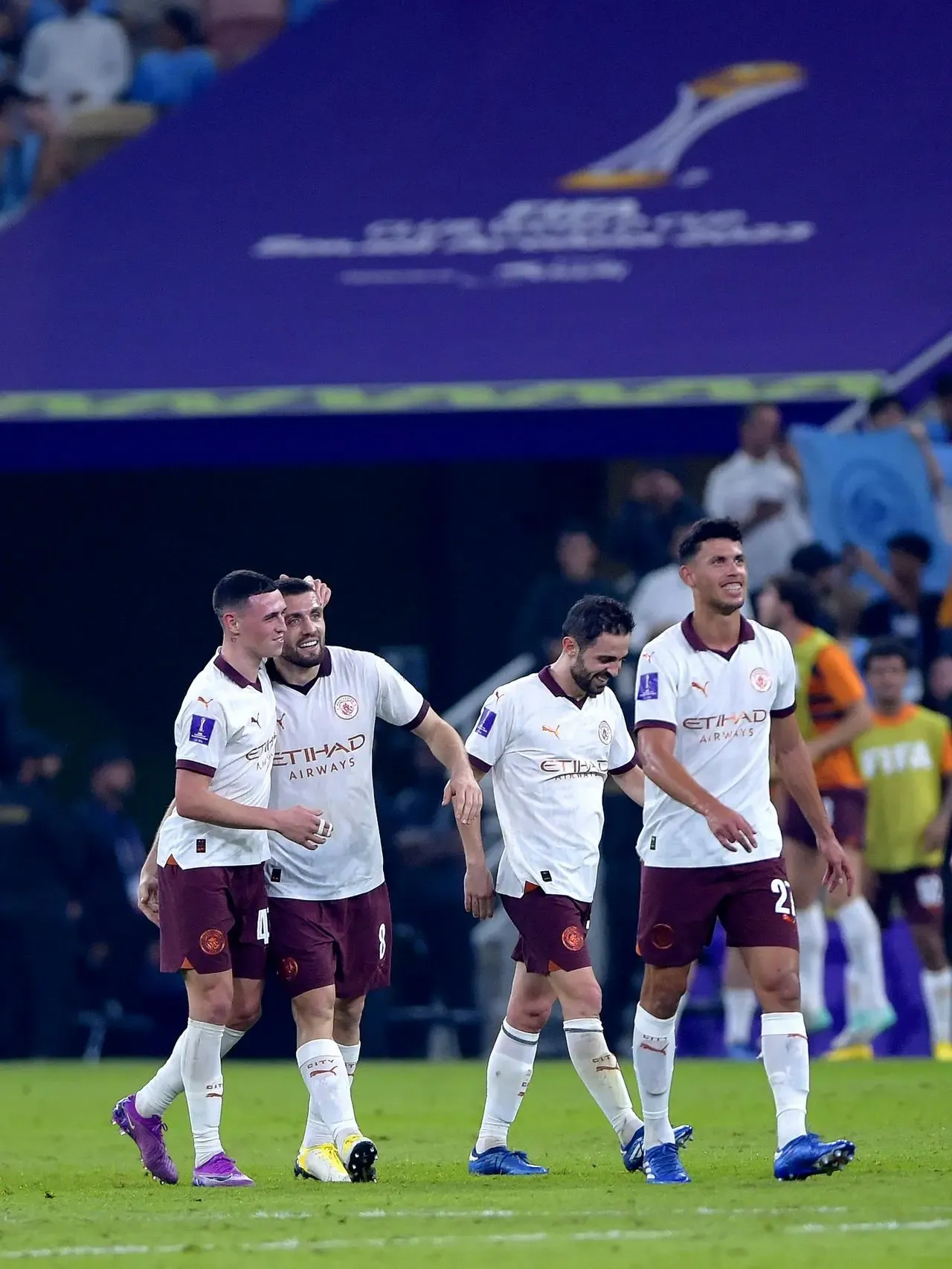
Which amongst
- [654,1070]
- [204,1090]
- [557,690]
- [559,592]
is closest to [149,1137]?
[204,1090]

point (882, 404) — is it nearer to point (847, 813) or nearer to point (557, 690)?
point (847, 813)

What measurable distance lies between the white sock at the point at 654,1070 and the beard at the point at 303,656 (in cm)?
162

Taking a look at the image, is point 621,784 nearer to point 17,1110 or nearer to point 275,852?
point 275,852

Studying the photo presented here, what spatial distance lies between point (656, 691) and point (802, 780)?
61cm

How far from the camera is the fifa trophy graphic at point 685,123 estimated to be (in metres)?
16.5

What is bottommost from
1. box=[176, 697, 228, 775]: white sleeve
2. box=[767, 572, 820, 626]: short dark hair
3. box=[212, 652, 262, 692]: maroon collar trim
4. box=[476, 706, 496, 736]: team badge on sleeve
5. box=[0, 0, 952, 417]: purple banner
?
box=[176, 697, 228, 775]: white sleeve

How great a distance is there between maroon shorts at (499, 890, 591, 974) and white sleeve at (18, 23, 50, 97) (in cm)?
1093

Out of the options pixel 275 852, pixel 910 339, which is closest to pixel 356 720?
pixel 275 852

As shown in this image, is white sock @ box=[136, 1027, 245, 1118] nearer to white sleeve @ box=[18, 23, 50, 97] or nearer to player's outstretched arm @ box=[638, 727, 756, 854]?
player's outstretched arm @ box=[638, 727, 756, 854]

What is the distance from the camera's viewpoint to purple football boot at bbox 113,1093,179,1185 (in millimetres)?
8375

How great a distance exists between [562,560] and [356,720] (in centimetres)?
688

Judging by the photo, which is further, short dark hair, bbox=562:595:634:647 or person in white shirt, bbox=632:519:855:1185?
short dark hair, bbox=562:595:634:647

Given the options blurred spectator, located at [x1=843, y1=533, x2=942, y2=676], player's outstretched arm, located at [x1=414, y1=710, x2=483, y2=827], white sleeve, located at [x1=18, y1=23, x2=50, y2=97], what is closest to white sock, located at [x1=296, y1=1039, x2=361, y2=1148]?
player's outstretched arm, located at [x1=414, y1=710, x2=483, y2=827]

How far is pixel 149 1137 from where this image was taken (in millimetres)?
8406
